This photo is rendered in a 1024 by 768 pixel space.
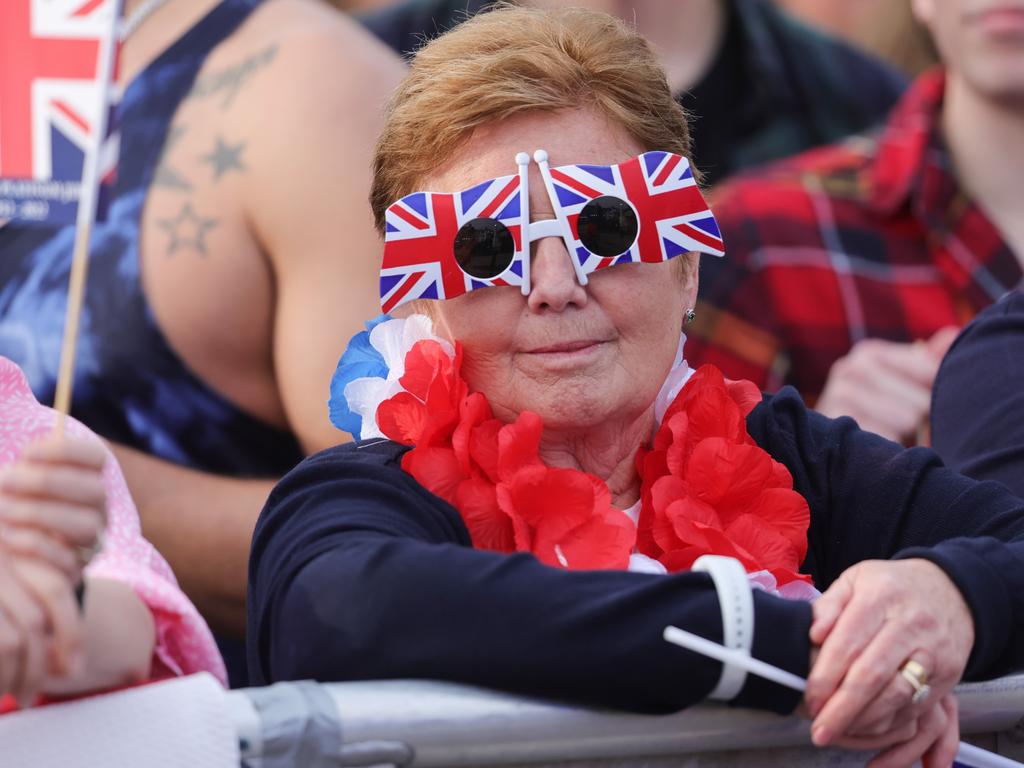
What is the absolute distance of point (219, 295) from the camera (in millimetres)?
2908

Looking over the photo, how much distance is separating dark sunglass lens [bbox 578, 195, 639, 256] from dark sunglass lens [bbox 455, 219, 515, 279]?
10cm

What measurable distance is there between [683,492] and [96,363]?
121cm

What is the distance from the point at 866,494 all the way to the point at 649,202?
19.3 inches

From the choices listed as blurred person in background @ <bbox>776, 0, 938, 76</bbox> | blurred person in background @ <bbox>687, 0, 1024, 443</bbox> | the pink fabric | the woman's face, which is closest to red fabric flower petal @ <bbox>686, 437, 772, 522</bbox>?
the woman's face

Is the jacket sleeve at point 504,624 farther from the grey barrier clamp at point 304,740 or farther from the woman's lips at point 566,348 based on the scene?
the woman's lips at point 566,348

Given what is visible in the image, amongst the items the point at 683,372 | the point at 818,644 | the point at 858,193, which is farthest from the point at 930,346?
the point at 818,644

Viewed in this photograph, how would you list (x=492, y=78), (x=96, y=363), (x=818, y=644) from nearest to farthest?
(x=818, y=644)
(x=492, y=78)
(x=96, y=363)

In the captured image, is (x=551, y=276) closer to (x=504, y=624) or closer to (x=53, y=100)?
(x=504, y=624)

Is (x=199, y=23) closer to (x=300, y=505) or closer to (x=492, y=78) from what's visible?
(x=492, y=78)

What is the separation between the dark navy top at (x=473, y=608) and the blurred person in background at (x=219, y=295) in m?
0.92

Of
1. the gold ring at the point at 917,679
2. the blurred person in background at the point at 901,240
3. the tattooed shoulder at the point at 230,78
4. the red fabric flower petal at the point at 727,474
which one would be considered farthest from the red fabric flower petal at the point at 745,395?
the blurred person in background at the point at 901,240

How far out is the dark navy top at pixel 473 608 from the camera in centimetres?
161

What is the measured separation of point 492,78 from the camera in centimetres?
214

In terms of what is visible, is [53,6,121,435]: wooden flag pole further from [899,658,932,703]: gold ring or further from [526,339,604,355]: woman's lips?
[899,658,932,703]: gold ring
